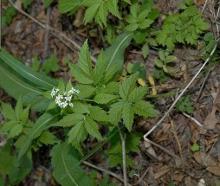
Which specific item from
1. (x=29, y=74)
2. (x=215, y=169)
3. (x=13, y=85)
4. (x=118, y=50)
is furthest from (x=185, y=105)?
(x=13, y=85)

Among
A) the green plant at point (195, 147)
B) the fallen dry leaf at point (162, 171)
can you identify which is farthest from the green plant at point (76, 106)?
the green plant at point (195, 147)

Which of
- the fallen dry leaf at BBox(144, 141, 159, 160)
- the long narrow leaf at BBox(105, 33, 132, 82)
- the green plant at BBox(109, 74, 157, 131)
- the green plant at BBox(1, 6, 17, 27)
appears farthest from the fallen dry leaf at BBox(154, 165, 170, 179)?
the green plant at BBox(1, 6, 17, 27)

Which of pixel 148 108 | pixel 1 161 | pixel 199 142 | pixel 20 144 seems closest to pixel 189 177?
pixel 199 142

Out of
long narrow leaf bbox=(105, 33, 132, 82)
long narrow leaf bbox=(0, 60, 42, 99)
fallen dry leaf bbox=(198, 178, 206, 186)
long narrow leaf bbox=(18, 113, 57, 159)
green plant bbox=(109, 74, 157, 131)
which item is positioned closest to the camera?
green plant bbox=(109, 74, 157, 131)

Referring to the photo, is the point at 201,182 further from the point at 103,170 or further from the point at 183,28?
the point at 183,28

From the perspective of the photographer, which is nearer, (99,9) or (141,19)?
(99,9)

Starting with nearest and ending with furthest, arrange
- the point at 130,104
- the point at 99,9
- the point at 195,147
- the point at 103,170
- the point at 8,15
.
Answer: the point at 130,104
the point at 99,9
the point at 195,147
the point at 103,170
the point at 8,15

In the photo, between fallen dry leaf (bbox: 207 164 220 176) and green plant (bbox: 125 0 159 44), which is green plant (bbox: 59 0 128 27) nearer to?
green plant (bbox: 125 0 159 44)
